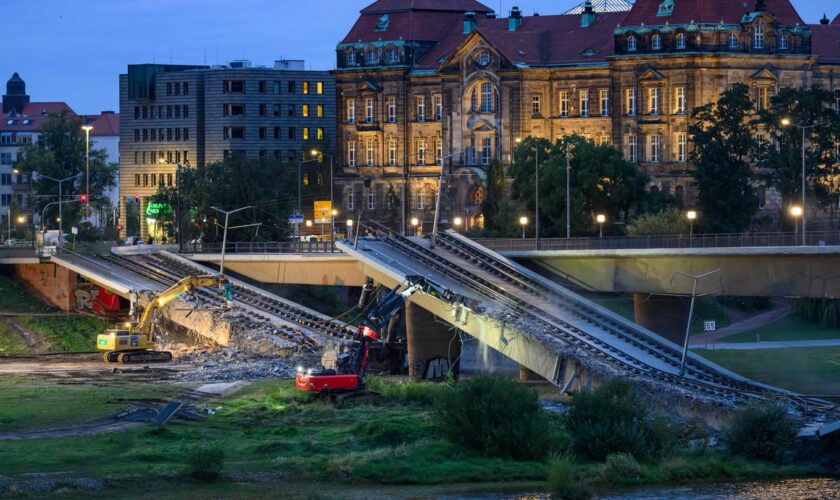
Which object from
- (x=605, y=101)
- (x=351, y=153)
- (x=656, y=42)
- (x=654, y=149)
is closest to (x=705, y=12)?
(x=656, y=42)

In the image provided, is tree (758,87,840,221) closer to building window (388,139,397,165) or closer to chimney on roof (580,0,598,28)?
chimney on roof (580,0,598,28)

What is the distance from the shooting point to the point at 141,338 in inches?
4380

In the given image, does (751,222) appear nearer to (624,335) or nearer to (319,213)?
(319,213)

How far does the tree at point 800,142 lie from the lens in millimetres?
146000

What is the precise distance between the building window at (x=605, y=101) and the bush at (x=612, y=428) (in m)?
103

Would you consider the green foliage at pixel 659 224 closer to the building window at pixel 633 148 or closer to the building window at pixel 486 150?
the building window at pixel 633 148

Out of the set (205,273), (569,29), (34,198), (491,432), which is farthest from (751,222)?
(491,432)

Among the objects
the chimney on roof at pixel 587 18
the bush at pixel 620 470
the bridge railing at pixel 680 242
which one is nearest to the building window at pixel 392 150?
the chimney on roof at pixel 587 18

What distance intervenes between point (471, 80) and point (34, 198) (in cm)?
5104

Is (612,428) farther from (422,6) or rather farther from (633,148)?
(422,6)

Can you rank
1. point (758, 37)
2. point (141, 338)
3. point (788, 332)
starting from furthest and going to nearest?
point (758, 37) → point (788, 332) → point (141, 338)

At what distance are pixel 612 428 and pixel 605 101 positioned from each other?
106 meters

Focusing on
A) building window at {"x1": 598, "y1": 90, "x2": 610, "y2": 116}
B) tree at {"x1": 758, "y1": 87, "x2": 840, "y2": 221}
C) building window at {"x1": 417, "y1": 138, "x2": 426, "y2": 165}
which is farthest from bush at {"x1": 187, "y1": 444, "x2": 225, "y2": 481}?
building window at {"x1": 417, "y1": 138, "x2": 426, "y2": 165}

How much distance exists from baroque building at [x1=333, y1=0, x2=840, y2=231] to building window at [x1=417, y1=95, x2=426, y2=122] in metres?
0.15
